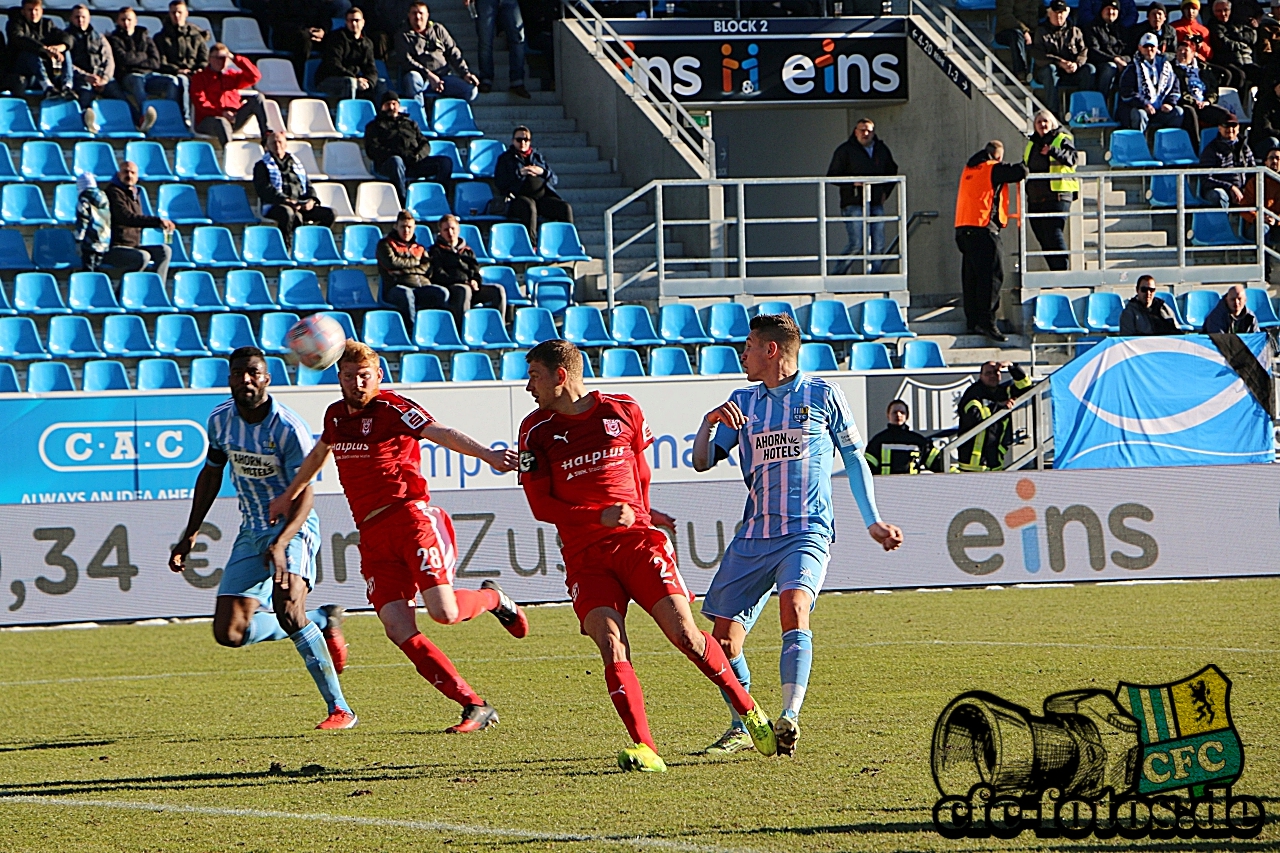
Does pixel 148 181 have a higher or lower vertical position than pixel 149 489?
higher

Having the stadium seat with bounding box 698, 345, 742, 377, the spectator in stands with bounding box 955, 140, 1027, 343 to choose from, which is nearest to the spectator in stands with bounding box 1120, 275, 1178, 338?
the spectator in stands with bounding box 955, 140, 1027, 343

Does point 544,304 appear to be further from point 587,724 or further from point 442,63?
point 587,724

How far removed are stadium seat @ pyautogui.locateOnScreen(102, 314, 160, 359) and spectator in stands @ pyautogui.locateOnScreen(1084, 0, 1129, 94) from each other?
13.9 meters

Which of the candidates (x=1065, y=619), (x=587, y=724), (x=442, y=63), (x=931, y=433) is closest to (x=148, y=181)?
(x=442, y=63)

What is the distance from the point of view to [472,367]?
720 inches

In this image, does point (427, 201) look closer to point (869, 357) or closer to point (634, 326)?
point (634, 326)

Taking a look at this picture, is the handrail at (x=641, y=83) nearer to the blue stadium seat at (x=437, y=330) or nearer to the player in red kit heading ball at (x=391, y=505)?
the blue stadium seat at (x=437, y=330)

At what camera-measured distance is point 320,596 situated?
13891mm

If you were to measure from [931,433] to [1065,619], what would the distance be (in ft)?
16.3

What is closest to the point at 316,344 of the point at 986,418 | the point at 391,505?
the point at 391,505

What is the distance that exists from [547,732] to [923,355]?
41.5 ft

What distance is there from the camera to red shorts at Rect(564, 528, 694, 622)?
Answer: 6906mm

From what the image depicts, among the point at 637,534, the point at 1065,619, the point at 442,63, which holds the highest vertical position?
the point at 442,63

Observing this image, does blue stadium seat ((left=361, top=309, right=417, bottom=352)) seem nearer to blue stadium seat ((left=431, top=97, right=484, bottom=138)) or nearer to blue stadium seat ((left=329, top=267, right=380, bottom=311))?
blue stadium seat ((left=329, top=267, right=380, bottom=311))
